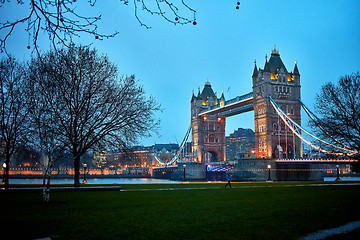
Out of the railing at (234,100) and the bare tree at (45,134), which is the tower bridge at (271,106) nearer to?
the railing at (234,100)

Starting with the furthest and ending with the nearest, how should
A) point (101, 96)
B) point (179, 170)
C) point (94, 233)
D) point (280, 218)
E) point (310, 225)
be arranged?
point (179, 170), point (101, 96), point (280, 218), point (310, 225), point (94, 233)

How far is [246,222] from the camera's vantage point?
32.0 feet

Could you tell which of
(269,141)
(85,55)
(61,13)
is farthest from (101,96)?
(269,141)

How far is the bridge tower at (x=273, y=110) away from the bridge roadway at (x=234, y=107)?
4.30 metres

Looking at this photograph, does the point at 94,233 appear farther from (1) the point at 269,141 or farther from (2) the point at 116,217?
(1) the point at 269,141

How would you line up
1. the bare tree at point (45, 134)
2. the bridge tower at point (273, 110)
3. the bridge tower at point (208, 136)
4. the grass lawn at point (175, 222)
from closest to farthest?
the grass lawn at point (175, 222), the bare tree at point (45, 134), the bridge tower at point (273, 110), the bridge tower at point (208, 136)

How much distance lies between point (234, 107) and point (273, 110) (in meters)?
15.9

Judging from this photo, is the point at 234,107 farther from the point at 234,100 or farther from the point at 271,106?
the point at 271,106

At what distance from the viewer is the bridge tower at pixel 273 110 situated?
74.3m

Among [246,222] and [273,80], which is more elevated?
[273,80]

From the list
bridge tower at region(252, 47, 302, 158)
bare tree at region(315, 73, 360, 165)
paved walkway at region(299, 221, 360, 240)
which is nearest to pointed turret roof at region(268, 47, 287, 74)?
bridge tower at region(252, 47, 302, 158)

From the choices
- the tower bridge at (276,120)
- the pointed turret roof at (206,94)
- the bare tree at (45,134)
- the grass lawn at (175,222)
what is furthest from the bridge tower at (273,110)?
the grass lawn at (175,222)

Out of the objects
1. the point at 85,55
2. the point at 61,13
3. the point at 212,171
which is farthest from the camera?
the point at 212,171

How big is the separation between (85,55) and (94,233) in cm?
2032
